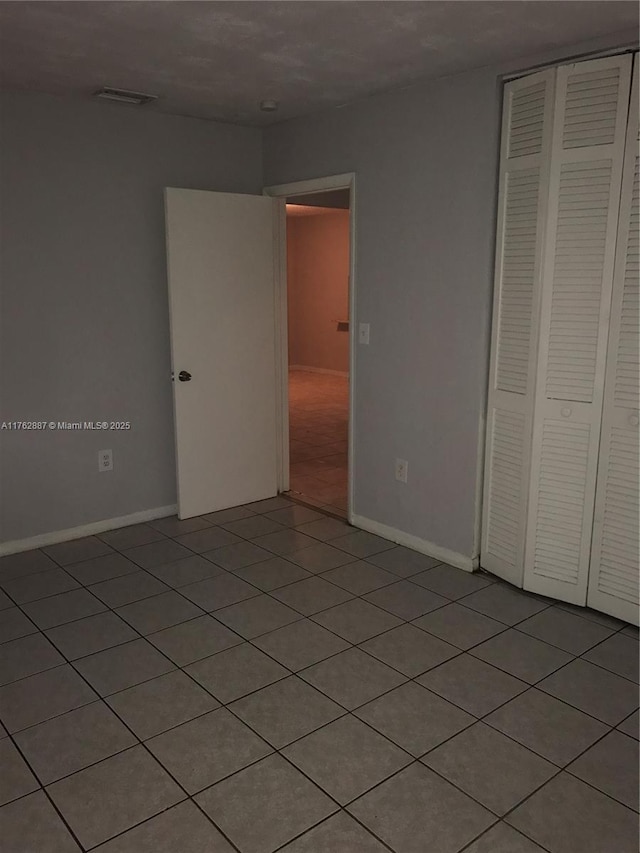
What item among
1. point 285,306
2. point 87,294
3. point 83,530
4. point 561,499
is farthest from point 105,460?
point 561,499

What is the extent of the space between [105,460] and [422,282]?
6.61ft

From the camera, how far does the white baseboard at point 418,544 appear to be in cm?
342

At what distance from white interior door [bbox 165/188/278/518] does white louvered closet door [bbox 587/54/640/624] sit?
219cm

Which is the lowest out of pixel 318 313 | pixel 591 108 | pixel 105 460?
pixel 105 460

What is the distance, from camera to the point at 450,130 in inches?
124

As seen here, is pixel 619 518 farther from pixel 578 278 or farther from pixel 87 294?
pixel 87 294

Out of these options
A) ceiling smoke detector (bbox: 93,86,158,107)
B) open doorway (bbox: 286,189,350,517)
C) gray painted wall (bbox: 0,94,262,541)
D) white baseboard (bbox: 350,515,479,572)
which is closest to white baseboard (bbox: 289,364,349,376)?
open doorway (bbox: 286,189,350,517)

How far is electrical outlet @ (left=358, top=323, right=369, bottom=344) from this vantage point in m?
3.73

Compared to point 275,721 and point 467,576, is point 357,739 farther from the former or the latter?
point 467,576

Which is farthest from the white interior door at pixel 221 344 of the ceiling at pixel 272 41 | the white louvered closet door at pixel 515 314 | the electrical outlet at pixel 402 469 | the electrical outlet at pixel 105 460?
the white louvered closet door at pixel 515 314

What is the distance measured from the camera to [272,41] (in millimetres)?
2584

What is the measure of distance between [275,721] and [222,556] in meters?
1.42

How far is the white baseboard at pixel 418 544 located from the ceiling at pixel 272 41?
7.38 feet

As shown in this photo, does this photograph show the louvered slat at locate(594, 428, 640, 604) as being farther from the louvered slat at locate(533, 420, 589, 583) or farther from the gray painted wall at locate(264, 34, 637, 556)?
the gray painted wall at locate(264, 34, 637, 556)
